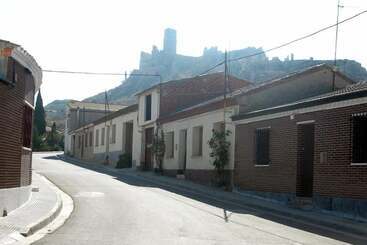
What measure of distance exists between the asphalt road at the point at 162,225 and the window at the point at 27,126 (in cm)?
245

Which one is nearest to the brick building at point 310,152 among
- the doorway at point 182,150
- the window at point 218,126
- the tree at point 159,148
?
the window at point 218,126

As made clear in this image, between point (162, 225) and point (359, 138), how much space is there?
6.87 meters

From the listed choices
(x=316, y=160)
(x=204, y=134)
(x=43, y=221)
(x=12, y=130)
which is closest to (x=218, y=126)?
(x=204, y=134)

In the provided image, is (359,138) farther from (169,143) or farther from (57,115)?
(57,115)

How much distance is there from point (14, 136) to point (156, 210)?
4.55m

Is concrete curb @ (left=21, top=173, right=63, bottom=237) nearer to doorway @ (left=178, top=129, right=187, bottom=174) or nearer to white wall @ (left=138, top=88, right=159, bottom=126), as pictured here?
doorway @ (left=178, top=129, right=187, bottom=174)

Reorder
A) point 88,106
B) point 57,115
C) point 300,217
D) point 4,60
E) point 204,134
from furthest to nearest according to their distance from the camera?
point 57,115 → point 88,106 → point 204,134 → point 300,217 → point 4,60

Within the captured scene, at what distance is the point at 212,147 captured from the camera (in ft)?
89.3

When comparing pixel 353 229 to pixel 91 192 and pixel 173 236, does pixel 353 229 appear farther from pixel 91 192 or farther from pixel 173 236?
pixel 91 192

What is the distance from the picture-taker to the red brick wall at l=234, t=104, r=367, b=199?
1755 cm

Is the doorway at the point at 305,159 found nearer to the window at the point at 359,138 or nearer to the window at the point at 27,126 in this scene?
the window at the point at 359,138

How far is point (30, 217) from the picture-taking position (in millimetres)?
14102

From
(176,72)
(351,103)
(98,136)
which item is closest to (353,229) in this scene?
(351,103)

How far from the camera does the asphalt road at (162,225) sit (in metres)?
11.9
